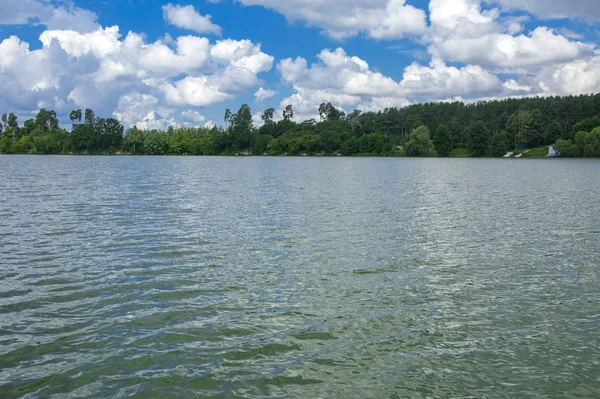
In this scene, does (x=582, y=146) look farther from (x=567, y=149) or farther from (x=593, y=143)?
(x=593, y=143)

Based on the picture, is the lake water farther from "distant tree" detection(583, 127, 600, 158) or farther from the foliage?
the foliage

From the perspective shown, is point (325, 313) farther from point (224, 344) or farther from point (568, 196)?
point (568, 196)

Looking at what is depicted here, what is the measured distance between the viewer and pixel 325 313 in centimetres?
1284

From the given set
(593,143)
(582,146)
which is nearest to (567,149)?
(582,146)

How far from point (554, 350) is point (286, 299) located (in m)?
7.02

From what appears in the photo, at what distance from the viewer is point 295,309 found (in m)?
13.1

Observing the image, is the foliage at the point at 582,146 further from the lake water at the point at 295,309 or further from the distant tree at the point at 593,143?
→ the lake water at the point at 295,309

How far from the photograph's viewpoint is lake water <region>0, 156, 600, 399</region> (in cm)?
923

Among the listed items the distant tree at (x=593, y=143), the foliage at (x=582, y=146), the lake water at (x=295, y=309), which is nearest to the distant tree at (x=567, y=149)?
the foliage at (x=582, y=146)

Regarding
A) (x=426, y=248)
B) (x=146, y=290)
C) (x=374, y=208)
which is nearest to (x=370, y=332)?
(x=146, y=290)

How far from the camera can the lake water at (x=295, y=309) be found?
30.3 ft

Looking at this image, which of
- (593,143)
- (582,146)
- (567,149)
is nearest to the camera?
(593,143)

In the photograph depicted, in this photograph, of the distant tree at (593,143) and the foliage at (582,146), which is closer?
the distant tree at (593,143)

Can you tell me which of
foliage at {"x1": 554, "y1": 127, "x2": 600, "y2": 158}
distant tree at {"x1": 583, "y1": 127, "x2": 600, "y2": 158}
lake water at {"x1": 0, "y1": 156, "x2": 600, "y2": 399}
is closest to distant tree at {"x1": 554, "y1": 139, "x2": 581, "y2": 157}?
foliage at {"x1": 554, "y1": 127, "x2": 600, "y2": 158}
